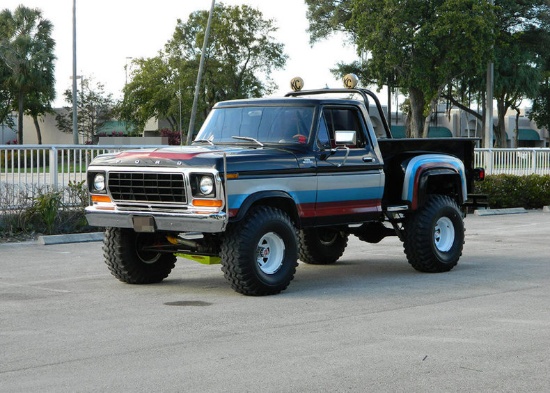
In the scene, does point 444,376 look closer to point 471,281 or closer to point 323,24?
point 471,281

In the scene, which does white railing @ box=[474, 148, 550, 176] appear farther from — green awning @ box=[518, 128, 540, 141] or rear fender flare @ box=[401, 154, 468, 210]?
green awning @ box=[518, 128, 540, 141]

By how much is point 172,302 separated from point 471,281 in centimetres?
381

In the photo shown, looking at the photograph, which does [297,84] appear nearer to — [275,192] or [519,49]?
[275,192]

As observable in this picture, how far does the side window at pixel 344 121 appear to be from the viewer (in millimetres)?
11523

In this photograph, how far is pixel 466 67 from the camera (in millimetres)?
56781

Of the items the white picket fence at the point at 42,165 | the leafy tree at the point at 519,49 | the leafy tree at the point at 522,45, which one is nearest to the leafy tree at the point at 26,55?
the leafy tree at the point at 519,49

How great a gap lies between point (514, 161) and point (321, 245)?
605 inches

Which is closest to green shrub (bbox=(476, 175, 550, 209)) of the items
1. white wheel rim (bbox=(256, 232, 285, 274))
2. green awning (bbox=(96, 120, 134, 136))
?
white wheel rim (bbox=(256, 232, 285, 274))

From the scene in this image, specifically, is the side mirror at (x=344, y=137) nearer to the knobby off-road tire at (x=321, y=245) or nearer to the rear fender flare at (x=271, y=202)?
the rear fender flare at (x=271, y=202)

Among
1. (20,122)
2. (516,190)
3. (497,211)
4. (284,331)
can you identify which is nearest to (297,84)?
(284,331)

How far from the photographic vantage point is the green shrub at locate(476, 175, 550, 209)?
25.4 m

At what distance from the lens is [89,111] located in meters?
78.5

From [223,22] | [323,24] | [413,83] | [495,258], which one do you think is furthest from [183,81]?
[495,258]

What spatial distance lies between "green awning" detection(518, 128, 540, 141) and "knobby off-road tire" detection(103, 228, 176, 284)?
94632 mm
